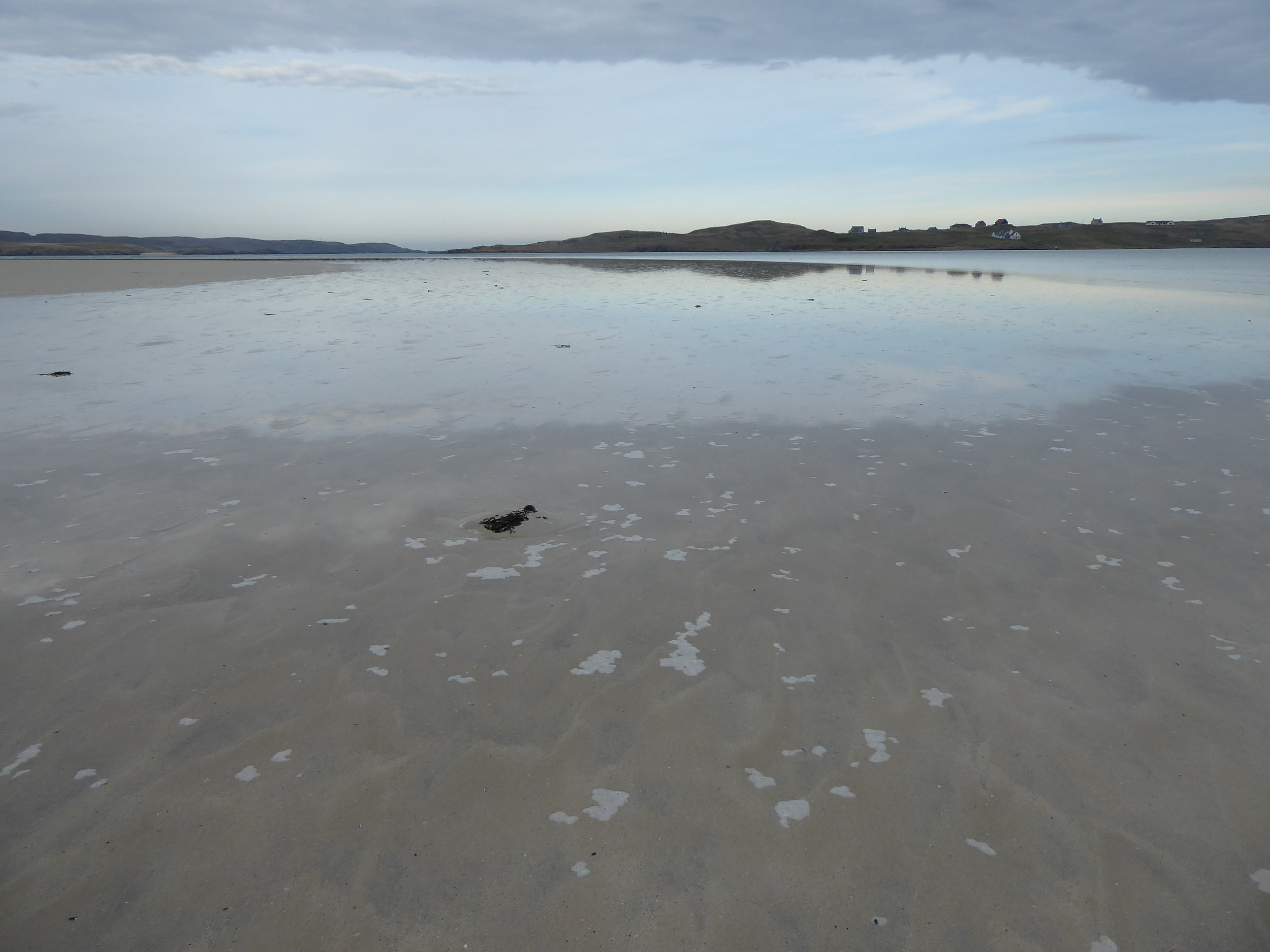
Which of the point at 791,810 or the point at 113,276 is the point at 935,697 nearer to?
the point at 791,810

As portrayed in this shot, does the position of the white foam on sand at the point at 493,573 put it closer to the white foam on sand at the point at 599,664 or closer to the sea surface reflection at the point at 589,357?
the white foam on sand at the point at 599,664

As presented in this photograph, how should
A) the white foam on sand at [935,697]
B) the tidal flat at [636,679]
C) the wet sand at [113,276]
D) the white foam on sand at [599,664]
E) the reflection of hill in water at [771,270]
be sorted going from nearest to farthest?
1. the tidal flat at [636,679]
2. the white foam on sand at [935,697]
3. the white foam on sand at [599,664]
4. the wet sand at [113,276]
5. the reflection of hill in water at [771,270]

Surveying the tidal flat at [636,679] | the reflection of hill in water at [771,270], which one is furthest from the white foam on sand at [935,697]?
the reflection of hill in water at [771,270]

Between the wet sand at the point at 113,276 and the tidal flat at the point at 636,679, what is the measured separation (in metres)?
38.5

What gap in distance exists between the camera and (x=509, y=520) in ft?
23.0

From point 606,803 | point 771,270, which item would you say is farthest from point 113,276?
point 606,803

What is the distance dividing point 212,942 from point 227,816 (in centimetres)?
72

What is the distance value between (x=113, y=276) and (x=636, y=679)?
2736 inches

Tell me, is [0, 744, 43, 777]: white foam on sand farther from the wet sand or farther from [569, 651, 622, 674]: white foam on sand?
the wet sand

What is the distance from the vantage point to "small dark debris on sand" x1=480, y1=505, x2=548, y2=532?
6902 mm

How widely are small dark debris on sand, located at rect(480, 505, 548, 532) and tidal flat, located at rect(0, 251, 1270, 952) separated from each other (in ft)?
0.43

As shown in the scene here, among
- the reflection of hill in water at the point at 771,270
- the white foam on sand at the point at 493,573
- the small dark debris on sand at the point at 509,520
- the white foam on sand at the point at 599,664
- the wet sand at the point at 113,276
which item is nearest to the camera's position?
the white foam on sand at the point at 599,664

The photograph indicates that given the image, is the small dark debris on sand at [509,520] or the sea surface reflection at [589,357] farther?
the sea surface reflection at [589,357]

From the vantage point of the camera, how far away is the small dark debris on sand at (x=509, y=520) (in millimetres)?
6902
